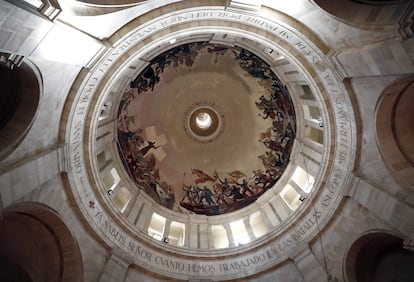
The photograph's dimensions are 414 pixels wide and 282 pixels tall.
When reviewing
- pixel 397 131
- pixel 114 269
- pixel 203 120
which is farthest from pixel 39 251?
pixel 203 120

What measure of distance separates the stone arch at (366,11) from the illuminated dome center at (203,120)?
15.2m

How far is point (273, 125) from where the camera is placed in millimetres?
20672

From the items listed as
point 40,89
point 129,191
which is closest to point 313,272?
point 129,191

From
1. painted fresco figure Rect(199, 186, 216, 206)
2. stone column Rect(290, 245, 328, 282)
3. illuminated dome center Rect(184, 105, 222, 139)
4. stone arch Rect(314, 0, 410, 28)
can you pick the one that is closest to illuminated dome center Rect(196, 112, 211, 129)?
illuminated dome center Rect(184, 105, 222, 139)

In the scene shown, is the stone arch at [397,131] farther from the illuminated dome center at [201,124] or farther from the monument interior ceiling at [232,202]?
the illuminated dome center at [201,124]

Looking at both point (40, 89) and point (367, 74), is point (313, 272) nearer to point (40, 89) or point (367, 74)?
point (367, 74)

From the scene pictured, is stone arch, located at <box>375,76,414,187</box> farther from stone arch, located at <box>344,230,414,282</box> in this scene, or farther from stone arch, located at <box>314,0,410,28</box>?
stone arch, located at <box>314,0,410,28</box>

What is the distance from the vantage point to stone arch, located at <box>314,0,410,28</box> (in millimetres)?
7926

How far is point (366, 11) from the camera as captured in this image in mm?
8523

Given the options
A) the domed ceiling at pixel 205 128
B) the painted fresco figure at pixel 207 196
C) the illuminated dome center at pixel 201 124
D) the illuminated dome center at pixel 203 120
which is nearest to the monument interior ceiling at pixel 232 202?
the domed ceiling at pixel 205 128

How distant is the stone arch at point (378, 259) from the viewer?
36.7 ft

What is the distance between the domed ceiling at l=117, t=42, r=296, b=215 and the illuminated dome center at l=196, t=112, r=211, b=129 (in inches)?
2.8

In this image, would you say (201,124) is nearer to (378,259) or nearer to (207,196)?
(207,196)

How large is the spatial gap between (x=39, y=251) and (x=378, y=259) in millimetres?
11680
